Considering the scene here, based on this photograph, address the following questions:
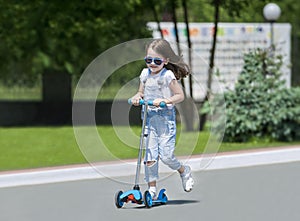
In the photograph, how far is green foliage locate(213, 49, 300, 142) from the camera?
17.3m

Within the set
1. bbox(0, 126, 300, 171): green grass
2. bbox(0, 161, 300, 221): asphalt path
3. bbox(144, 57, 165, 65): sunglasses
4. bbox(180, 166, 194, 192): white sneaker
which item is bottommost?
bbox(0, 161, 300, 221): asphalt path

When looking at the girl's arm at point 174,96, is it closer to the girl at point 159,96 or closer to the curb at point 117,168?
the girl at point 159,96

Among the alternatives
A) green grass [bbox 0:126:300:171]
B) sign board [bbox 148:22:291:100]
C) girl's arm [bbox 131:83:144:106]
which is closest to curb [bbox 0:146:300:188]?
green grass [bbox 0:126:300:171]

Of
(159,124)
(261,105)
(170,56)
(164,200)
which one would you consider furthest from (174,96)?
(261,105)

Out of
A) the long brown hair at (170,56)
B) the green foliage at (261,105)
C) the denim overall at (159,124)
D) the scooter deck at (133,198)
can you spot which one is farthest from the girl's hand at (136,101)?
the green foliage at (261,105)

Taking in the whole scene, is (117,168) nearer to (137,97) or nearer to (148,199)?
(148,199)

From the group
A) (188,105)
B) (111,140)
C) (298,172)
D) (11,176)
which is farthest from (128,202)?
(188,105)

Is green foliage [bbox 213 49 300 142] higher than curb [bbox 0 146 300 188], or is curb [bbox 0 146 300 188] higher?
green foliage [bbox 213 49 300 142]

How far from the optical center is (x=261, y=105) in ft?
57.5

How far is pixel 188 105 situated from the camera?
2200cm

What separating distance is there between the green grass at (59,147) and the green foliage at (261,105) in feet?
1.01

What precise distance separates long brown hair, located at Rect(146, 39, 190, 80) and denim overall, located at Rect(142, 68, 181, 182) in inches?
6.8

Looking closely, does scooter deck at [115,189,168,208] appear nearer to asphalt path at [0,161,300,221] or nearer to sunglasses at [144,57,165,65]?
asphalt path at [0,161,300,221]

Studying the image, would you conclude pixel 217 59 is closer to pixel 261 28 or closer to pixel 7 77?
pixel 261 28
